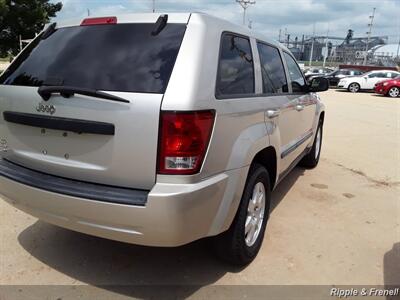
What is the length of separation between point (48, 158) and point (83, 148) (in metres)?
0.34

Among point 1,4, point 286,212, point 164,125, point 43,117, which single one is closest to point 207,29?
point 164,125

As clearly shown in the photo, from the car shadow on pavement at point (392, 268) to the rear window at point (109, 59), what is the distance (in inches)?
92.9

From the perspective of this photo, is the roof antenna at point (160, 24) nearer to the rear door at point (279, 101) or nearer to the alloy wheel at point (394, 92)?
the rear door at point (279, 101)

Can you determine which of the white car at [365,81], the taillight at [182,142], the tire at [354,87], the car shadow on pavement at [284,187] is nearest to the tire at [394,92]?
the white car at [365,81]

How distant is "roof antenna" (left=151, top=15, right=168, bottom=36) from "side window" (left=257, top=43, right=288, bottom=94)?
3.95 feet

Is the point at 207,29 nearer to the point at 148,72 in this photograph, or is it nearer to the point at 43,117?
the point at 148,72

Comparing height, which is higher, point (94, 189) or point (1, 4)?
point (1, 4)

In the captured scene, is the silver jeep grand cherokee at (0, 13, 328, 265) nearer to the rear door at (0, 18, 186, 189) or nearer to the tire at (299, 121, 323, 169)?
the rear door at (0, 18, 186, 189)

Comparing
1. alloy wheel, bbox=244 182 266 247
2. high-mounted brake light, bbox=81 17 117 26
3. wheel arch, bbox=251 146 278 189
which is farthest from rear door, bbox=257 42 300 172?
high-mounted brake light, bbox=81 17 117 26

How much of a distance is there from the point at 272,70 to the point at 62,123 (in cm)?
219

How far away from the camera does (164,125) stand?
8.10 ft

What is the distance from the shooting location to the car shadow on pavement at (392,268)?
3283 mm

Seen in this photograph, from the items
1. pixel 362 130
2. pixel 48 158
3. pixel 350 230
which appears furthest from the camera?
pixel 362 130

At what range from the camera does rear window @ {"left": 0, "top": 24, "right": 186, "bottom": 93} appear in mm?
2600
